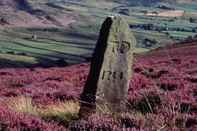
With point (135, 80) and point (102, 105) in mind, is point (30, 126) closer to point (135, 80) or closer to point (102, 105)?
point (102, 105)

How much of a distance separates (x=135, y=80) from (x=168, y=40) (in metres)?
152

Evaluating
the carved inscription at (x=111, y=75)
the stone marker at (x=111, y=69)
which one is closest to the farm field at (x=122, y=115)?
the stone marker at (x=111, y=69)

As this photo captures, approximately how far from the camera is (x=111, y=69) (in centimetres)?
1336

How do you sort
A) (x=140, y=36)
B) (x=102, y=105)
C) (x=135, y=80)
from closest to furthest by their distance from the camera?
1. (x=102, y=105)
2. (x=135, y=80)
3. (x=140, y=36)

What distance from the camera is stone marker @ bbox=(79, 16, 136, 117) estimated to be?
Result: 43.6 ft

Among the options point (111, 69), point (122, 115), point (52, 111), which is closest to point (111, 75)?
point (111, 69)

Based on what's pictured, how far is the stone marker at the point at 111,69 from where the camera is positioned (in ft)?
43.6

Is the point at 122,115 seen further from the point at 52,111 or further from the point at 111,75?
the point at 111,75

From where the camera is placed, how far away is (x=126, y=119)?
34.3 feet

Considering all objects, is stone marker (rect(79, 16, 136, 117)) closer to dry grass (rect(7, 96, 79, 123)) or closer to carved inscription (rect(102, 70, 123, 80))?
carved inscription (rect(102, 70, 123, 80))

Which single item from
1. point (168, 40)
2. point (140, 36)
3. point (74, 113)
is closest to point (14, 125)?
point (74, 113)

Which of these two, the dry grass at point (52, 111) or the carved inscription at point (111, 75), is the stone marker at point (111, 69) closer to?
the carved inscription at point (111, 75)

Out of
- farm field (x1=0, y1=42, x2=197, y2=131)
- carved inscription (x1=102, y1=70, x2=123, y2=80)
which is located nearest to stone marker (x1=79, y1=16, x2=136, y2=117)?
carved inscription (x1=102, y1=70, x2=123, y2=80)

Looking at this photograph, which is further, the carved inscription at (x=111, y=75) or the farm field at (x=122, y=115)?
the carved inscription at (x=111, y=75)
